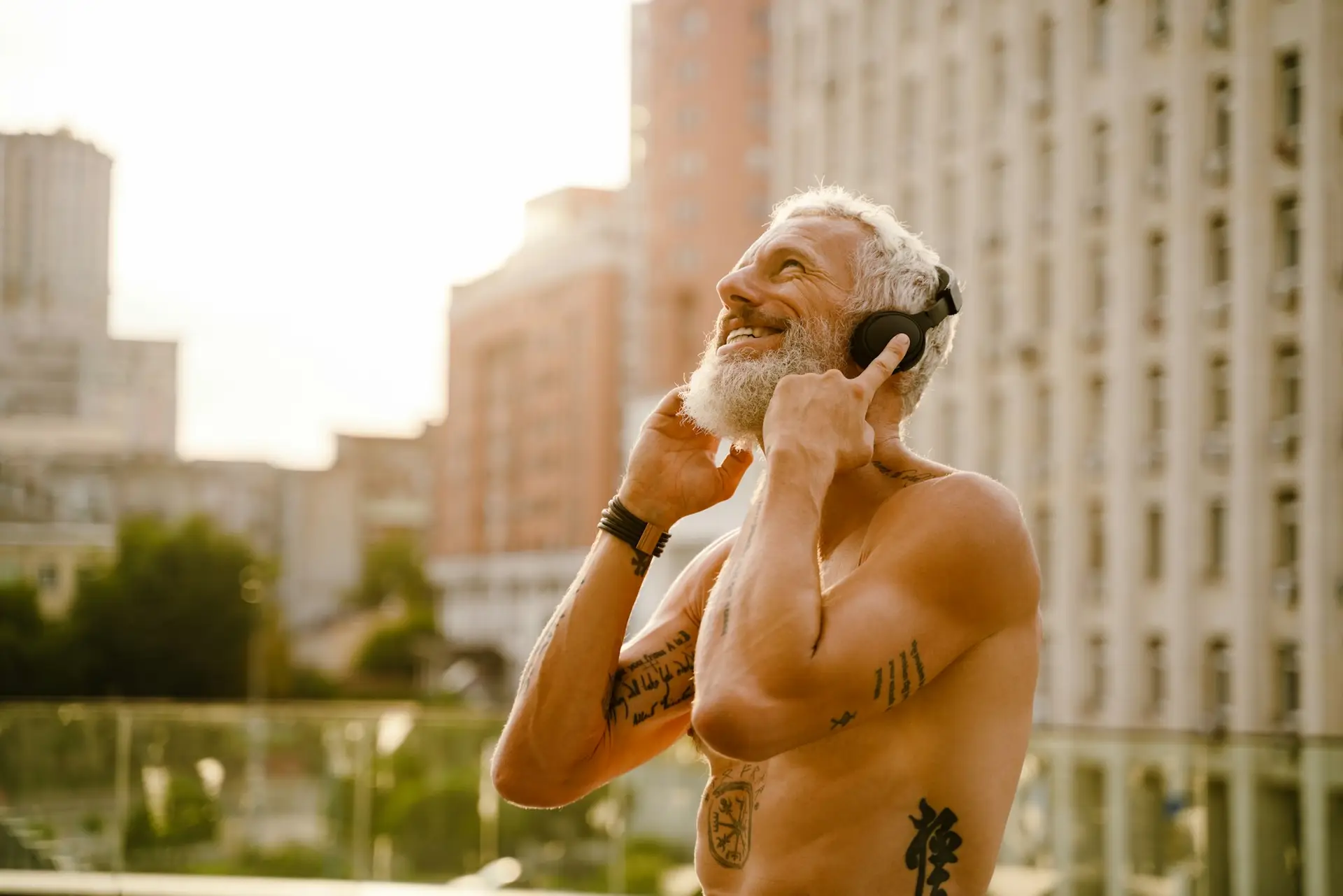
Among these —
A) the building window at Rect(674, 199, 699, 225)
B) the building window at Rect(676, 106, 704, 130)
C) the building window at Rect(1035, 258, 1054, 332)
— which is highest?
the building window at Rect(676, 106, 704, 130)

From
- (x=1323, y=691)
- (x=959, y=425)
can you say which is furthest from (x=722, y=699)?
(x=959, y=425)

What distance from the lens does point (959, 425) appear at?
33.1m

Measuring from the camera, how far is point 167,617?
50.7m

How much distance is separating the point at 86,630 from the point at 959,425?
94.5 feet

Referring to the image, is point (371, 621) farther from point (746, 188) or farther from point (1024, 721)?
point (1024, 721)

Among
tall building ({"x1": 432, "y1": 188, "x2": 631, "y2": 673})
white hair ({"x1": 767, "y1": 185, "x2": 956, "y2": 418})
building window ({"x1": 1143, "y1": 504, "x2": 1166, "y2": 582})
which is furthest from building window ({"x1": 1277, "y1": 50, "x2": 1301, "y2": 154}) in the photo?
tall building ({"x1": 432, "y1": 188, "x2": 631, "y2": 673})

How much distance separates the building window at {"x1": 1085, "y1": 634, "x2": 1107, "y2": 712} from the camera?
92.5ft

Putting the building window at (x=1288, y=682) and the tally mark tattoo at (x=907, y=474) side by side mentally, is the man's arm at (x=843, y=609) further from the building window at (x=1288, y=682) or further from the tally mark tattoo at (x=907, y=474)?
the building window at (x=1288, y=682)

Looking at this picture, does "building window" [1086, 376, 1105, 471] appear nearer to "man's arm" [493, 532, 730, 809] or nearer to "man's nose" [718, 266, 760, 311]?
"man's arm" [493, 532, 730, 809]

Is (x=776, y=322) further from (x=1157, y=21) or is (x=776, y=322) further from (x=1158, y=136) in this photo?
(x=1157, y=21)

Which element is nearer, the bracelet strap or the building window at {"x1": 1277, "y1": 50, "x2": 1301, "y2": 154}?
the bracelet strap

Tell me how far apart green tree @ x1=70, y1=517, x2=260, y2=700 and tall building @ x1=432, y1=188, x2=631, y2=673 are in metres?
13.3

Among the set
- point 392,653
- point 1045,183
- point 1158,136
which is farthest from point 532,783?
point 392,653

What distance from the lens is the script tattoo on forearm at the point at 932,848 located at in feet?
6.13
